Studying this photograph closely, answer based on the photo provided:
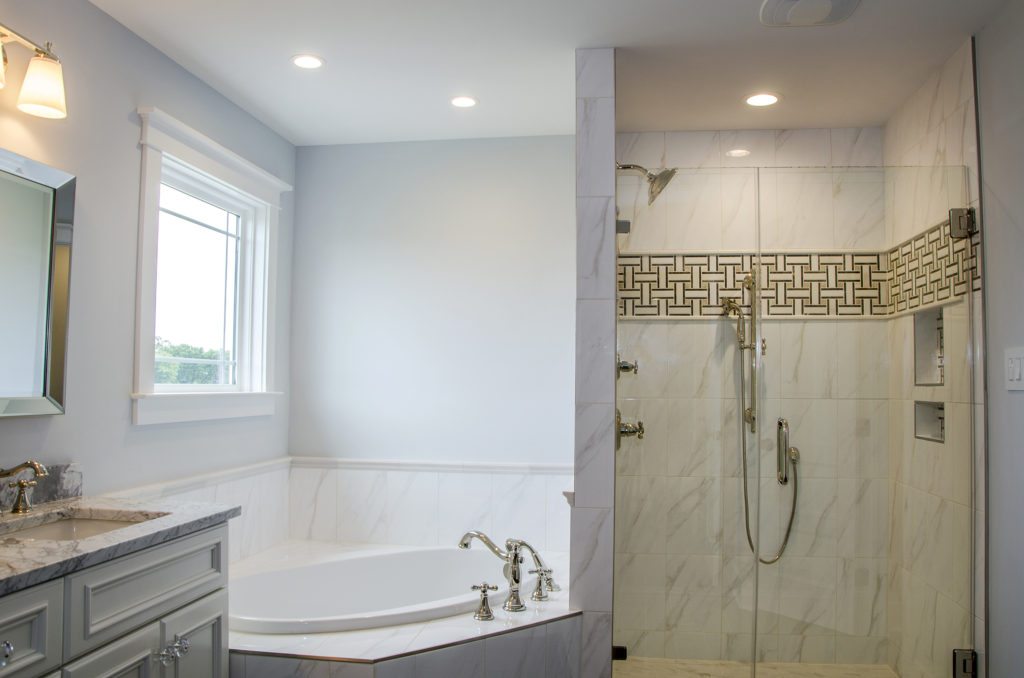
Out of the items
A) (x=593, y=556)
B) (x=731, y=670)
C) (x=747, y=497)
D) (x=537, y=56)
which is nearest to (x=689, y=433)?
(x=747, y=497)

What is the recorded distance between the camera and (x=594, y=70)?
2734mm

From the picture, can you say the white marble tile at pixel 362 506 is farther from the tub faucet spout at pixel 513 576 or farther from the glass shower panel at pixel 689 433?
the glass shower panel at pixel 689 433

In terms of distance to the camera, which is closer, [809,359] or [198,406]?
[809,359]

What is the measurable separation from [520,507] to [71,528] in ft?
6.45

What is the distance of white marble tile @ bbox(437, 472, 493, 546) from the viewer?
11.9 feet

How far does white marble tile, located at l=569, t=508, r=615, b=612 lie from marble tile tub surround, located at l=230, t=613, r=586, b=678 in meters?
0.08

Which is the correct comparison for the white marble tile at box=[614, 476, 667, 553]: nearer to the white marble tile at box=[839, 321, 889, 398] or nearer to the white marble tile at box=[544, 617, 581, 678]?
the white marble tile at box=[544, 617, 581, 678]

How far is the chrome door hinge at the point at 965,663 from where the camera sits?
2.54 meters

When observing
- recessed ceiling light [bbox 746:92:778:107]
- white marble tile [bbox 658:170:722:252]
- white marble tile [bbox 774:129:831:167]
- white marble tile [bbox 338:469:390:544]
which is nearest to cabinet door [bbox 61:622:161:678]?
white marble tile [bbox 338:469:390:544]

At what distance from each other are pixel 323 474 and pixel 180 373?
958mm

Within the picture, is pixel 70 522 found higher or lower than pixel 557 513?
higher

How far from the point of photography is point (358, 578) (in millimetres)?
3395

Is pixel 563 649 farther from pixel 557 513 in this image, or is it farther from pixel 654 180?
pixel 654 180

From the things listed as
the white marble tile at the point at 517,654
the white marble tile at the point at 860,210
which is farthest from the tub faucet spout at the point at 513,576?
the white marble tile at the point at 860,210
